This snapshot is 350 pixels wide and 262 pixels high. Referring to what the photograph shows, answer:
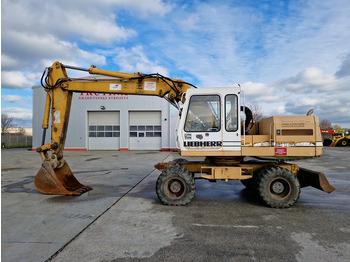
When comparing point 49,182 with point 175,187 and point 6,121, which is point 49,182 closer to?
point 175,187

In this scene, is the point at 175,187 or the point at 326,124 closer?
the point at 175,187

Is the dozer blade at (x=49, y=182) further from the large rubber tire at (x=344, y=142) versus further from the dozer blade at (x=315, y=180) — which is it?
the large rubber tire at (x=344, y=142)

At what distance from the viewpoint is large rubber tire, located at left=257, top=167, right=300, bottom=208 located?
5738 mm

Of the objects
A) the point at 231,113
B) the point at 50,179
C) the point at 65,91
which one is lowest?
the point at 50,179

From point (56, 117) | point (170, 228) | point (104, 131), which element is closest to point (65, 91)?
point (56, 117)

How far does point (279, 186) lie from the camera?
5.88 meters

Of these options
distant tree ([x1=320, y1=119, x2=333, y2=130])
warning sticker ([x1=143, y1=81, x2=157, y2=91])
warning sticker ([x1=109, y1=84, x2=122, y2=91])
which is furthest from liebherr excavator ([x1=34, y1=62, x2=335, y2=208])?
distant tree ([x1=320, y1=119, x2=333, y2=130])

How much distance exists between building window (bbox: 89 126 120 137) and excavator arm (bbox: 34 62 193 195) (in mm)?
18909

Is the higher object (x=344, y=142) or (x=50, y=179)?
(x=344, y=142)

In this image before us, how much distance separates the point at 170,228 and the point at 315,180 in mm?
3965

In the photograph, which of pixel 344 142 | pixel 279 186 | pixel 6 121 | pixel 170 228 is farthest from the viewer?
pixel 6 121

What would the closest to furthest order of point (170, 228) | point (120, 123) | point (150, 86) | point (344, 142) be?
point (170, 228) < point (150, 86) < point (120, 123) < point (344, 142)

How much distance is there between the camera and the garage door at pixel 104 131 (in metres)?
26.0

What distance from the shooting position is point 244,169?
6145mm
